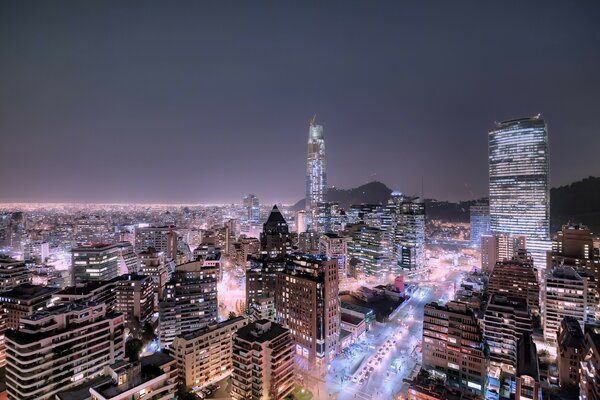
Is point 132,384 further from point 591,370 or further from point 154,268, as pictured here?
point 154,268

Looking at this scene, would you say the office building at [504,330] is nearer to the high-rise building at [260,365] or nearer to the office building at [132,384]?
the high-rise building at [260,365]

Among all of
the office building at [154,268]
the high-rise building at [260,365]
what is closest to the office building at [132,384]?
the high-rise building at [260,365]

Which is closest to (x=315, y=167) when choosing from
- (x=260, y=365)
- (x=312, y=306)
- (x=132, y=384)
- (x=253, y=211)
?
(x=253, y=211)

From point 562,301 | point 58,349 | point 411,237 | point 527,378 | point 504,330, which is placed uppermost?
point 411,237

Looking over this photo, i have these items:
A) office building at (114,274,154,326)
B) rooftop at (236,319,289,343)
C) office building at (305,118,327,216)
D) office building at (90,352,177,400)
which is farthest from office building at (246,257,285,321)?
office building at (305,118,327,216)

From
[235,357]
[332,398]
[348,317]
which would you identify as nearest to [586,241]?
[348,317]

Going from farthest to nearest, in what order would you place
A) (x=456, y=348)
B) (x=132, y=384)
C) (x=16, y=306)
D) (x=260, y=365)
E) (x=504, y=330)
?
(x=16, y=306) → (x=504, y=330) → (x=456, y=348) → (x=260, y=365) → (x=132, y=384)

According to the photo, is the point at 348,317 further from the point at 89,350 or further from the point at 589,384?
the point at 89,350
